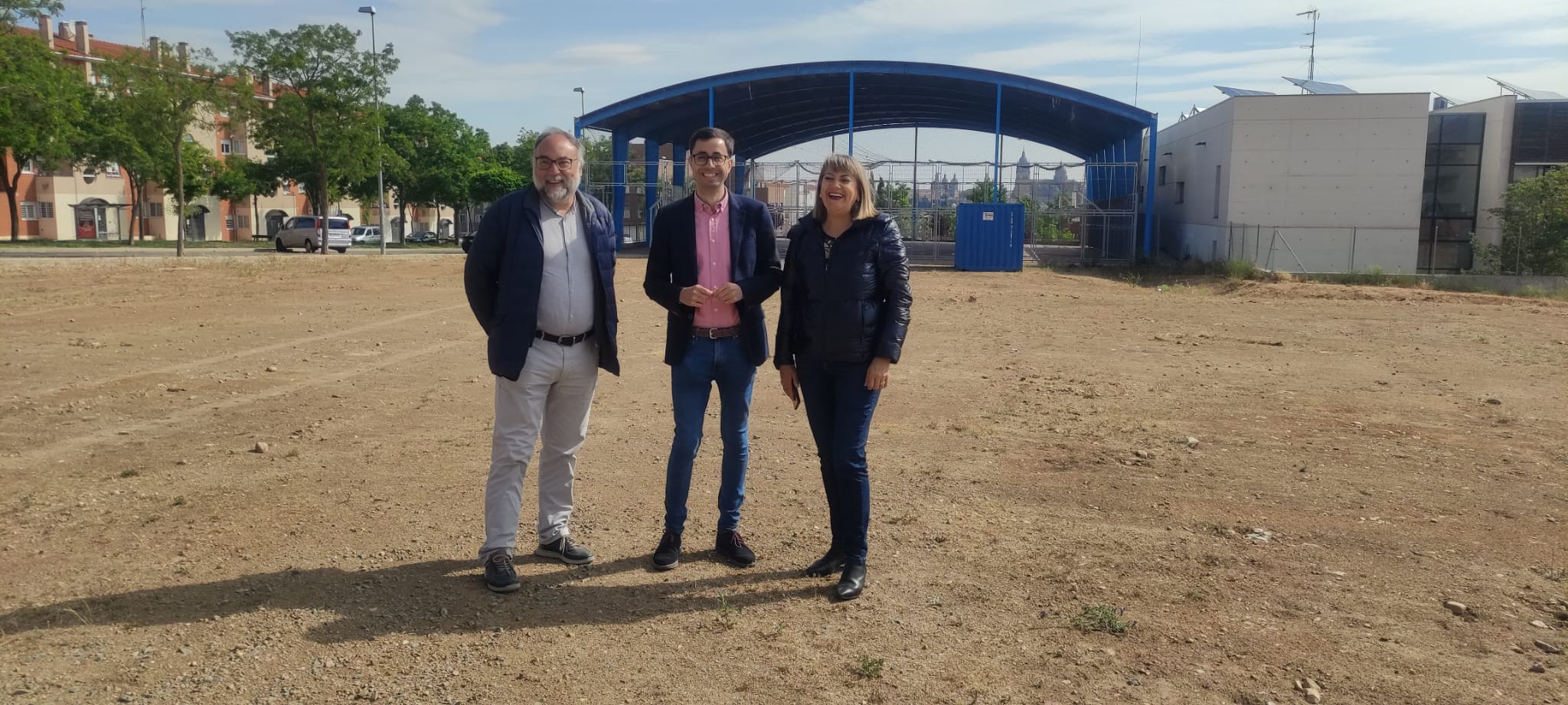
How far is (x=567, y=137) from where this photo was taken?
4250 mm

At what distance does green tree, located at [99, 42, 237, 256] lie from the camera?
32812 mm

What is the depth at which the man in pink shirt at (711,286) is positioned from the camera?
14.1ft

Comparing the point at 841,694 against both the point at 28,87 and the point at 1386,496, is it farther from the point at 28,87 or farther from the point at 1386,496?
the point at 28,87

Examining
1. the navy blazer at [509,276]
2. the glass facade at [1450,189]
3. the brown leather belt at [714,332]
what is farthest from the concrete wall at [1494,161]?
the navy blazer at [509,276]

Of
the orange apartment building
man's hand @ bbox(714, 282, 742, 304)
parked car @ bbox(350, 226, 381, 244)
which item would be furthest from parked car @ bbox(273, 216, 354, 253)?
man's hand @ bbox(714, 282, 742, 304)

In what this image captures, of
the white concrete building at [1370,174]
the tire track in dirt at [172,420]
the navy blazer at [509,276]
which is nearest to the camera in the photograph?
the navy blazer at [509,276]

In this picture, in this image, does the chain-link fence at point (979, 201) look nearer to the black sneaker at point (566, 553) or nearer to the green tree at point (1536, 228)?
the green tree at point (1536, 228)

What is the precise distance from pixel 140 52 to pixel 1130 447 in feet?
120

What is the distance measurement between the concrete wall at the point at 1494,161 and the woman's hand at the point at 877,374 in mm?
30895

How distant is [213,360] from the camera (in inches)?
417

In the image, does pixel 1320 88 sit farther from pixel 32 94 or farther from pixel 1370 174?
pixel 32 94

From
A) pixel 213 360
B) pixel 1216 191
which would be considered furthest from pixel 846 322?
pixel 1216 191

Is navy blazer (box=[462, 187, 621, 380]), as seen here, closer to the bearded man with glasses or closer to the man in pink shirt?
the bearded man with glasses

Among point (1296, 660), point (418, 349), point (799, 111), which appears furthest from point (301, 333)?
point (799, 111)
